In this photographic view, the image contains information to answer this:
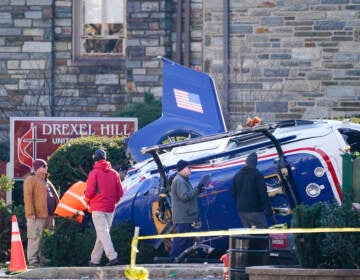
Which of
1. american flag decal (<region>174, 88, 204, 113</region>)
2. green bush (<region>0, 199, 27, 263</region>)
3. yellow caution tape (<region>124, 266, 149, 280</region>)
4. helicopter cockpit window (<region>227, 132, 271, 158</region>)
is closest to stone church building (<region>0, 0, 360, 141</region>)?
american flag decal (<region>174, 88, 204, 113</region>)

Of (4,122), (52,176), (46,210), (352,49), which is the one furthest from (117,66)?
(46,210)

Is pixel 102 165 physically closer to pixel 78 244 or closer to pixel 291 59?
pixel 78 244

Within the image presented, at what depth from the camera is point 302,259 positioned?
44.5 feet

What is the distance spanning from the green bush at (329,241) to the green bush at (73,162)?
7316 millimetres

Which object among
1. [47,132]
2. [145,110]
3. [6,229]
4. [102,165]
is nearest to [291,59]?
[145,110]

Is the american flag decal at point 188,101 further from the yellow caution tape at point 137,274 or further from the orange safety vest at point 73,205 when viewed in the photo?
the yellow caution tape at point 137,274

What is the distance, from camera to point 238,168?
1780 cm

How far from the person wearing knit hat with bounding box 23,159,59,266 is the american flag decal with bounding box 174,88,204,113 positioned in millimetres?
3390

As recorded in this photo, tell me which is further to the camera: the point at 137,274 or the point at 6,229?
the point at 6,229

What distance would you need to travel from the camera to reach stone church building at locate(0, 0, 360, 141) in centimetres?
2639

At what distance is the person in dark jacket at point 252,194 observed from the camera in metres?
17.0

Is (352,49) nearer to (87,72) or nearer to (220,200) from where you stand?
(87,72)

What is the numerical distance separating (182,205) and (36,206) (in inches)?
92.8

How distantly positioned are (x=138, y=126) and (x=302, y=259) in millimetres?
11841
